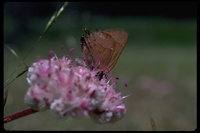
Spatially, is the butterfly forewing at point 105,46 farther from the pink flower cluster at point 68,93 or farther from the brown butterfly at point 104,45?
the pink flower cluster at point 68,93

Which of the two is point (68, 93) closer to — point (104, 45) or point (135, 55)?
point (104, 45)

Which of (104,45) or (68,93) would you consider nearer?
(68,93)

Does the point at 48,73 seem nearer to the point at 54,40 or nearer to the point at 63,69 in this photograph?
the point at 63,69

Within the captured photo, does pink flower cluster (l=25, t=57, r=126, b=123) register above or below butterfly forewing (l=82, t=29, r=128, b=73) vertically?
below

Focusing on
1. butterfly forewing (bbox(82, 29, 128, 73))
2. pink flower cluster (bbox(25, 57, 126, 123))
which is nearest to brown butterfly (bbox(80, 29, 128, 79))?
butterfly forewing (bbox(82, 29, 128, 73))

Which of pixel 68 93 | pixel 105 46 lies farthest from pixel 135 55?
pixel 68 93

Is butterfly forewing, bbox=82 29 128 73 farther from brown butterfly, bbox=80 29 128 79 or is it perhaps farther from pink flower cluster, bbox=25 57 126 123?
pink flower cluster, bbox=25 57 126 123

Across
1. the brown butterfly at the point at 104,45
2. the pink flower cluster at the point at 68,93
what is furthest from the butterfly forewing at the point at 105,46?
the pink flower cluster at the point at 68,93
